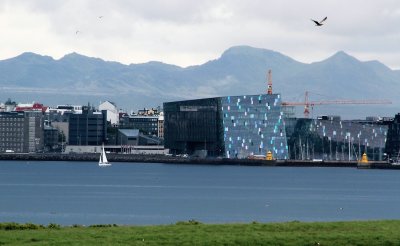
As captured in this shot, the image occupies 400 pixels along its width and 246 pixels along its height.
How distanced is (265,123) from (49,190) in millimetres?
82103

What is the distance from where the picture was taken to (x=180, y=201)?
80.7 metres

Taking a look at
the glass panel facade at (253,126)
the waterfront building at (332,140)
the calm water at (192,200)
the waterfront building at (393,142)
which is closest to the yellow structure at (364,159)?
the waterfront building at (332,140)

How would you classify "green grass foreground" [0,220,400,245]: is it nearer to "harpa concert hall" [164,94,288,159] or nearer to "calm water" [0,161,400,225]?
"calm water" [0,161,400,225]

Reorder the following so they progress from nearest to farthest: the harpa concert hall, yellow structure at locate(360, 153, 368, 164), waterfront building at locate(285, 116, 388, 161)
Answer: yellow structure at locate(360, 153, 368, 164) < the harpa concert hall < waterfront building at locate(285, 116, 388, 161)

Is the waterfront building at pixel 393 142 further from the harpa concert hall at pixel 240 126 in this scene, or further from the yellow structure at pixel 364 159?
the harpa concert hall at pixel 240 126

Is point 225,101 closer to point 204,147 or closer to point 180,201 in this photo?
point 204,147

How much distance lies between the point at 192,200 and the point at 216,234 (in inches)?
2019

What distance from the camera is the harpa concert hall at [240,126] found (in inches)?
7023

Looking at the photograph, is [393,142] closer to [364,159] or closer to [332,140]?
[332,140]

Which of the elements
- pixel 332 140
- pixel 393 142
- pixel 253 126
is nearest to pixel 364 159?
pixel 332 140

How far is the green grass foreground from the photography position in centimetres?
2995

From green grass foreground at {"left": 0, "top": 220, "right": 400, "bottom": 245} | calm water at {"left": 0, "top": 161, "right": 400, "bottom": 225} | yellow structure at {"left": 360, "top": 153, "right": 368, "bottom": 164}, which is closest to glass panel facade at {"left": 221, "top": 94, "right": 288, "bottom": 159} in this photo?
yellow structure at {"left": 360, "top": 153, "right": 368, "bottom": 164}

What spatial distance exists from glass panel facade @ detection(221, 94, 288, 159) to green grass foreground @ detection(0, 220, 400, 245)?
144m

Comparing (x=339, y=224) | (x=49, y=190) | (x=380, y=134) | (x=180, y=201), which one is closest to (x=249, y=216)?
(x=180, y=201)
